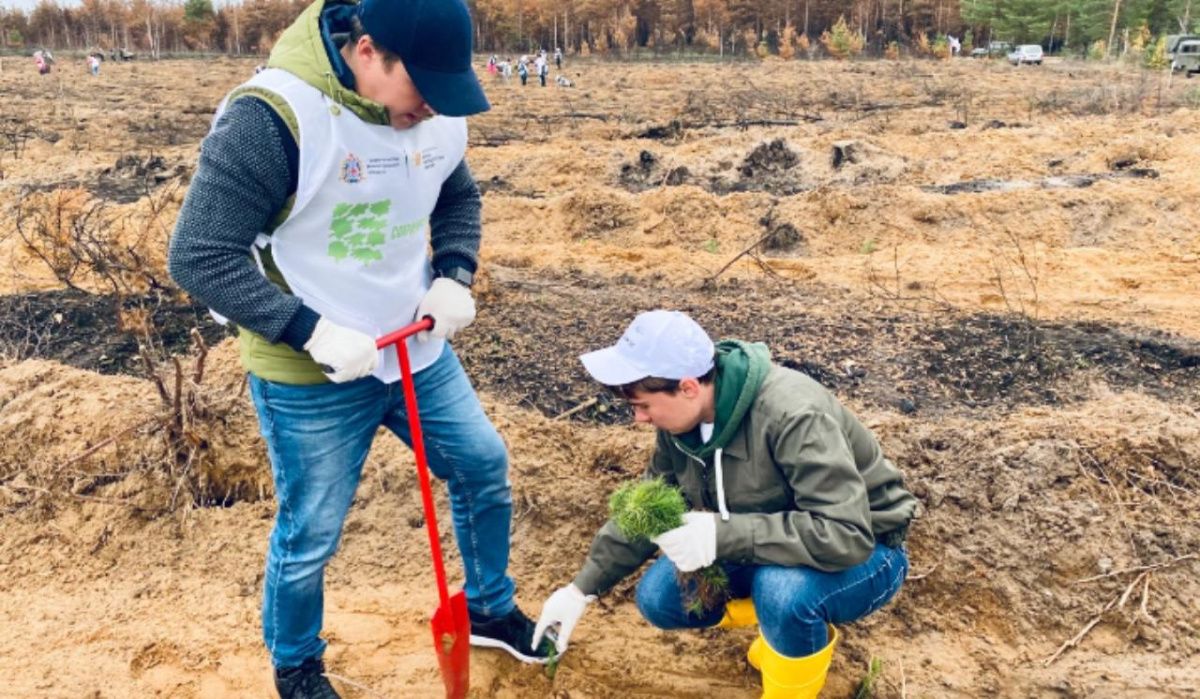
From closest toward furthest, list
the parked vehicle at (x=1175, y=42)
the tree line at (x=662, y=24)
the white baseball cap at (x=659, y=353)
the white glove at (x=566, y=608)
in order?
the white baseball cap at (x=659, y=353)
the white glove at (x=566, y=608)
the parked vehicle at (x=1175, y=42)
the tree line at (x=662, y=24)

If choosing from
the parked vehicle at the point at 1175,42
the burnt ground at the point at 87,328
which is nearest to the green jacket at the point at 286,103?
the burnt ground at the point at 87,328

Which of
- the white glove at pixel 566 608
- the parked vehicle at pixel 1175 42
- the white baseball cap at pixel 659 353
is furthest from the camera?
the parked vehicle at pixel 1175 42

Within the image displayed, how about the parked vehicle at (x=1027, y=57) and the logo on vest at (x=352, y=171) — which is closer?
the logo on vest at (x=352, y=171)

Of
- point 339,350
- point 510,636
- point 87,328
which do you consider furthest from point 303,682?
point 87,328

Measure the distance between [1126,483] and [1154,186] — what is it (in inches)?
220

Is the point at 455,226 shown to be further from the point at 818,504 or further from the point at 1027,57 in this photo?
the point at 1027,57

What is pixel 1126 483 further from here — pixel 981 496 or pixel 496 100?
pixel 496 100

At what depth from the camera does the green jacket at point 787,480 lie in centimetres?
208

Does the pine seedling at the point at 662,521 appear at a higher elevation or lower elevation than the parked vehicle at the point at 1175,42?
lower

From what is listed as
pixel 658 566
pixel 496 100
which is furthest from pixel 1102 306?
pixel 496 100

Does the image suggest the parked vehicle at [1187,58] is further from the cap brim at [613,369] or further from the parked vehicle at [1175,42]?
the cap brim at [613,369]

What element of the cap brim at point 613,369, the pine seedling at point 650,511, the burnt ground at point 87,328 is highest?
the cap brim at point 613,369

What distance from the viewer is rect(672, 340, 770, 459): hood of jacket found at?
2.15 meters

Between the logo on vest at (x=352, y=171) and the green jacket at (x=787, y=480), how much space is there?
36.2 inches
